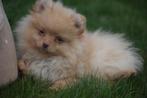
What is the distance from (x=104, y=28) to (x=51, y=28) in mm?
2821

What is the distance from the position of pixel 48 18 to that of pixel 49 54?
352 mm

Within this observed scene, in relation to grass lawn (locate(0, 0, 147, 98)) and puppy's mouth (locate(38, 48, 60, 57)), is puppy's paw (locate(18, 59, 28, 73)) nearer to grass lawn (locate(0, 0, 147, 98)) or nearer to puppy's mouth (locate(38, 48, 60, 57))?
grass lawn (locate(0, 0, 147, 98))

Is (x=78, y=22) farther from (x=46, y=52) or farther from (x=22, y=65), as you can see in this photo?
(x=22, y=65)

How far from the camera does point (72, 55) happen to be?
523cm

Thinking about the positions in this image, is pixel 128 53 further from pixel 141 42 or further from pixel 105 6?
pixel 105 6

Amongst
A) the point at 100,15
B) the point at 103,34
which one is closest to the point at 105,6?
the point at 100,15

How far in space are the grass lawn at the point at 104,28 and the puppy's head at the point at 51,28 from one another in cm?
35

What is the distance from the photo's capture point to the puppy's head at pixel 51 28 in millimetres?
5062

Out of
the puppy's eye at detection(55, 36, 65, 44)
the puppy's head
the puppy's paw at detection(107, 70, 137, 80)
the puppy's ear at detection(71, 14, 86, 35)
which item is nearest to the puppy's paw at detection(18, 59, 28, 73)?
the puppy's head

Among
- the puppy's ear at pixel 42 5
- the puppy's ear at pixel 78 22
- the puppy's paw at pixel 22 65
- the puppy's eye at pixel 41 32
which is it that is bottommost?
the puppy's paw at pixel 22 65

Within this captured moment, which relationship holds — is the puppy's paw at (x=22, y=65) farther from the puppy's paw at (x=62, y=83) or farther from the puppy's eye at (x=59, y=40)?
the puppy's eye at (x=59, y=40)

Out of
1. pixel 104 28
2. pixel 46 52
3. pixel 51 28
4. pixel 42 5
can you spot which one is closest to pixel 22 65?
pixel 46 52

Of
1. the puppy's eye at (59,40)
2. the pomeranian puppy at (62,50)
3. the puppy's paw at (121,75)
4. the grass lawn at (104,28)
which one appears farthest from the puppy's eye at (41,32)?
the puppy's paw at (121,75)

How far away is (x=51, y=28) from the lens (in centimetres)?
504
